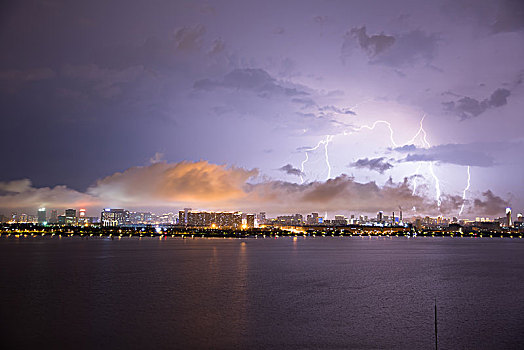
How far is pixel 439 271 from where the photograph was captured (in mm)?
62250

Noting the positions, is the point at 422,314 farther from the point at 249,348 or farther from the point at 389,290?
the point at 249,348

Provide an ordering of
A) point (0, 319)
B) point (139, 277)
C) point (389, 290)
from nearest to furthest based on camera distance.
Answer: point (0, 319), point (389, 290), point (139, 277)

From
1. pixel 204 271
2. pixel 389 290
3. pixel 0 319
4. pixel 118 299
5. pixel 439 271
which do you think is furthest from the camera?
pixel 439 271

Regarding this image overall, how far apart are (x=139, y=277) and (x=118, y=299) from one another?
14810mm

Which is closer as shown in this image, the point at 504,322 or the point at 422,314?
the point at 504,322

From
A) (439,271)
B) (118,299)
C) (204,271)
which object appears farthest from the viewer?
(439,271)

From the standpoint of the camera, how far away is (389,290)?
42875 millimetres

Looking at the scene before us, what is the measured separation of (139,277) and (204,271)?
9571mm

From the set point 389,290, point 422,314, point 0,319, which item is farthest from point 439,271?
point 0,319

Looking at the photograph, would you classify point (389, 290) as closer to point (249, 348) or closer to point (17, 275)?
point (249, 348)

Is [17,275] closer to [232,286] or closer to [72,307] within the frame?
[72,307]

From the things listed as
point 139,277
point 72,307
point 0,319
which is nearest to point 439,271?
point 139,277

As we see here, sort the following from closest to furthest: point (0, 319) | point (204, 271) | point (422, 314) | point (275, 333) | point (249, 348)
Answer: point (249, 348), point (275, 333), point (0, 319), point (422, 314), point (204, 271)

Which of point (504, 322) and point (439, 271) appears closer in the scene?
point (504, 322)
